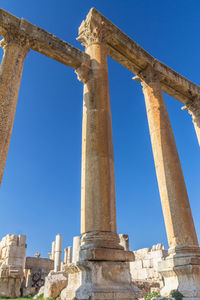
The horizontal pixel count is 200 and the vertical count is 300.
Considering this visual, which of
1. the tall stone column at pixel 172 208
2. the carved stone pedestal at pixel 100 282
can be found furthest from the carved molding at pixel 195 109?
the carved stone pedestal at pixel 100 282

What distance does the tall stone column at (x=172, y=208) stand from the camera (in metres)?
9.53

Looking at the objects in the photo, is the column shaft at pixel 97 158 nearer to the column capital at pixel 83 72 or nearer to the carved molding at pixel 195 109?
the column capital at pixel 83 72

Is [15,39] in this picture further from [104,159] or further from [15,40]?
[104,159]

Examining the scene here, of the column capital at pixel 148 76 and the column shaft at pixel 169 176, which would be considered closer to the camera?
the column shaft at pixel 169 176

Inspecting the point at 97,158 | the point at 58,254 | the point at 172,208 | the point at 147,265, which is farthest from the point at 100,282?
the point at 58,254

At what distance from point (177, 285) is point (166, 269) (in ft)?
2.28

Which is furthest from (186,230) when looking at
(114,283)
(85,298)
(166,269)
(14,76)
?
(14,76)

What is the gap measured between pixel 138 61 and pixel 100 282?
1257cm

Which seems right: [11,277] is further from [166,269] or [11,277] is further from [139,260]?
[166,269]

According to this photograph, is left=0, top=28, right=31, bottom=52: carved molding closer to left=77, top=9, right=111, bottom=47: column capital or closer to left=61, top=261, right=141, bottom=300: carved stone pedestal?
left=77, top=9, right=111, bottom=47: column capital

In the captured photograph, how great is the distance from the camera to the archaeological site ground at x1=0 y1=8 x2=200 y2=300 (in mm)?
7305

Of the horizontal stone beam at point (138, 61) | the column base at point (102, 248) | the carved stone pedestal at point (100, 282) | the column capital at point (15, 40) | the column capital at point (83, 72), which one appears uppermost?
the horizontal stone beam at point (138, 61)

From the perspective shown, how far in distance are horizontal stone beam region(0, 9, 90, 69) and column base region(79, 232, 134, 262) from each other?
808 centimetres

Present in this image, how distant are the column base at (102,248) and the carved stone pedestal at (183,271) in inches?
119
